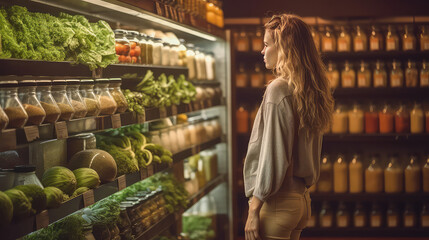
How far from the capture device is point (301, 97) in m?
2.64

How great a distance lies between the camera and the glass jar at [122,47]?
11.5 ft

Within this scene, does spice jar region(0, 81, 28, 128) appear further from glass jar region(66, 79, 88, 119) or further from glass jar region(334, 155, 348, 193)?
glass jar region(334, 155, 348, 193)

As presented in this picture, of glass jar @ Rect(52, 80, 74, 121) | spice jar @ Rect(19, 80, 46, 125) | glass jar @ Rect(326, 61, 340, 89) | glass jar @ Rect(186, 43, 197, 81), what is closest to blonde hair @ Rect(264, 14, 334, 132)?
glass jar @ Rect(52, 80, 74, 121)

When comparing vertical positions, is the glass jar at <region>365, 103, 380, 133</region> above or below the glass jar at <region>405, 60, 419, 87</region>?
below

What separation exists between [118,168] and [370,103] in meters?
3.86

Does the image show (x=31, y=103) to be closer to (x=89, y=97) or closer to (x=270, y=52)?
(x=89, y=97)

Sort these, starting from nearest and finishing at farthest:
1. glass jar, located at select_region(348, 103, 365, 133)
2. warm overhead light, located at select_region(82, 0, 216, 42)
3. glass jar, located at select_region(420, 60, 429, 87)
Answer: warm overhead light, located at select_region(82, 0, 216, 42), glass jar, located at select_region(420, 60, 429, 87), glass jar, located at select_region(348, 103, 365, 133)

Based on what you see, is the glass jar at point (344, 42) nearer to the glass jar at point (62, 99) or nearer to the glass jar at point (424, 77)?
the glass jar at point (424, 77)

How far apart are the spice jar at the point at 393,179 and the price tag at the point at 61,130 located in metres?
4.47

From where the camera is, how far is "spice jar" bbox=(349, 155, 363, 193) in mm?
6180

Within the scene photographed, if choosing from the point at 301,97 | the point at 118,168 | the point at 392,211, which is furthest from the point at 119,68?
Answer: the point at 392,211

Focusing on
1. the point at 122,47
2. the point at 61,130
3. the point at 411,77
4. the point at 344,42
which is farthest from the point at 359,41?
the point at 61,130

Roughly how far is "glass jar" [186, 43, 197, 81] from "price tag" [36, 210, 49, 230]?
9.48 feet

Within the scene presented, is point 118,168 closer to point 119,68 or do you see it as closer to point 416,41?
point 119,68
